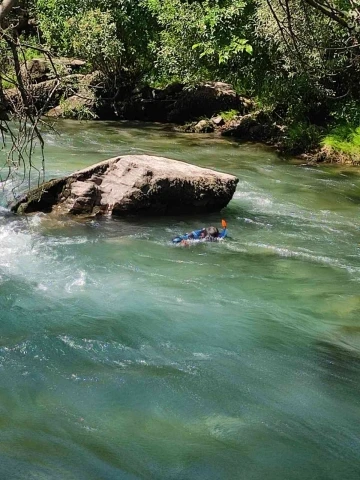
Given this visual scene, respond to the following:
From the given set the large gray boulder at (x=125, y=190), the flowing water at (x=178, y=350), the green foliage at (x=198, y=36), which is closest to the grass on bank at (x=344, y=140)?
the green foliage at (x=198, y=36)

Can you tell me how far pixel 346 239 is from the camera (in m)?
8.43

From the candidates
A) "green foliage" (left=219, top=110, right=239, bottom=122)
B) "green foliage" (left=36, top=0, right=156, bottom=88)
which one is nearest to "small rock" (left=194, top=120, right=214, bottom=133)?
"green foliage" (left=219, top=110, right=239, bottom=122)

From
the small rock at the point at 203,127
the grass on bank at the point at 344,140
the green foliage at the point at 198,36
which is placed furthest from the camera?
the small rock at the point at 203,127

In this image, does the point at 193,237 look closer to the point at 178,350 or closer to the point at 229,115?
the point at 178,350

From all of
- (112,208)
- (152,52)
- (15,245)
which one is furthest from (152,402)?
(152,52)

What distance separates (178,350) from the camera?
16.4 feet

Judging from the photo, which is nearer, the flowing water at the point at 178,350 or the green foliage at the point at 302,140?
the flowing water at the point at 178,350

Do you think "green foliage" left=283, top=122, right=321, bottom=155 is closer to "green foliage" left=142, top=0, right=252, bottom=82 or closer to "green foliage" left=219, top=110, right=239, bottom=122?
"green foliage" left=142, top=0, right=252, bottom=82

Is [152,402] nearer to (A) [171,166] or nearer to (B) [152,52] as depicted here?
(A) [171,166]

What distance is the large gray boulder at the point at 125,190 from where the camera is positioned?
8.38 m

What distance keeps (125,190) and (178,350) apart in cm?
382

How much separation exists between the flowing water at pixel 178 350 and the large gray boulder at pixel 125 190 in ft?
0.86

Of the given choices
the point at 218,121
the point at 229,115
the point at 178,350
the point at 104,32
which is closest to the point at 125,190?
the point at 178,350

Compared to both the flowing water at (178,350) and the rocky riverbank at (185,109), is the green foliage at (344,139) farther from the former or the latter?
the flowing water at (178,350)
